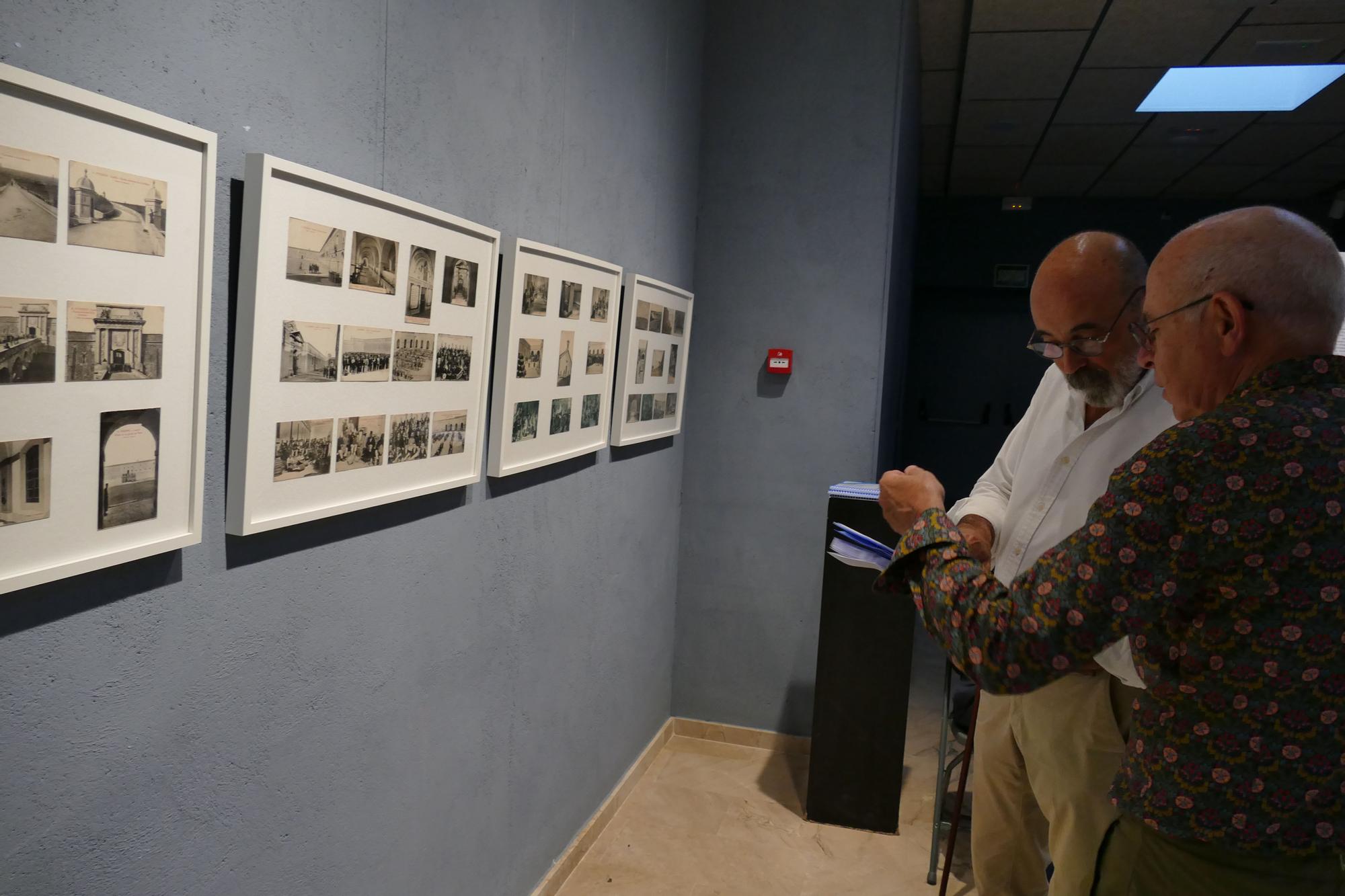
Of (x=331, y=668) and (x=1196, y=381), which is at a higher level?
(x=1196, y=381)

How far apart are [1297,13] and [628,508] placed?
4050 millimetres

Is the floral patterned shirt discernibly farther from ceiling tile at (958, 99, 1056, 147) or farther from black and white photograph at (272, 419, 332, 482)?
ceiling tile at (958, 99, 1056, 147)

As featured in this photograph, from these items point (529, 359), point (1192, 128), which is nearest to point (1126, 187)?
point (1192, 128)

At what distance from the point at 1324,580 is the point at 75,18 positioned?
1665mm

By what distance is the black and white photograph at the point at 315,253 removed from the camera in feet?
4.56

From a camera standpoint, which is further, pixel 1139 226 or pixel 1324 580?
pixel 1139 226

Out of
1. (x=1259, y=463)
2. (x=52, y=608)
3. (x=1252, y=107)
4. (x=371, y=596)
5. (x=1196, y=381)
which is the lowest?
(x=371, y=596)

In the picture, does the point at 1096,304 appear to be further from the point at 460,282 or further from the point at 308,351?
the point at 308,351

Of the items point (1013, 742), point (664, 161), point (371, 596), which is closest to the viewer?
point (371, 596)

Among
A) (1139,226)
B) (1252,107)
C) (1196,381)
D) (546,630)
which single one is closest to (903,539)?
(1196,381)

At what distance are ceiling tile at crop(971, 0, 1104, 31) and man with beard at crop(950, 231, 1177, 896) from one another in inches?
117

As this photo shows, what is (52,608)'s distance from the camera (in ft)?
3.55

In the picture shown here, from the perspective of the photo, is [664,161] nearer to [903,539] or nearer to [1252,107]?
[903,539]

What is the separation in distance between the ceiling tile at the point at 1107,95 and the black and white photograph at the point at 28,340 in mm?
5595
